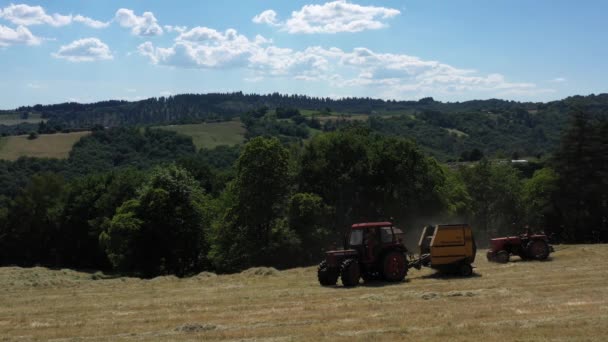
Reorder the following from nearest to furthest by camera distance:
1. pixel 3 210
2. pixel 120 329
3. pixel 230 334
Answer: pixel 230 334, pixel 120 329, pixel 3 210

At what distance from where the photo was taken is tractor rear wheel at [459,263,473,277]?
23359 millimetres

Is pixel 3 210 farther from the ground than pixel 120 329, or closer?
closer

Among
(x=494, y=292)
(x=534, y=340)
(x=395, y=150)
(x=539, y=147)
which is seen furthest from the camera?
(x=539, y=147)

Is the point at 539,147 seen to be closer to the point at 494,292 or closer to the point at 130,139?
the point at 130,139

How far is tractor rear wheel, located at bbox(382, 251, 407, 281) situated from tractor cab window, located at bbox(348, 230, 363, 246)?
109 cm

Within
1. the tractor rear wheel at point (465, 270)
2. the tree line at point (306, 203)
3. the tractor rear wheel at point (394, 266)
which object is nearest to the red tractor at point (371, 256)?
the tractor rear wheel at point (394, 266)

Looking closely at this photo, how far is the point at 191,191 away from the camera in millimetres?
47781

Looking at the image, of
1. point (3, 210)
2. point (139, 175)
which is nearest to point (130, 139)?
point (3, 210)

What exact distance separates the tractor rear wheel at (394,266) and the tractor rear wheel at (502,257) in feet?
20.9

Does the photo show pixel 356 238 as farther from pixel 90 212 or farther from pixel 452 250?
pixel 90 212

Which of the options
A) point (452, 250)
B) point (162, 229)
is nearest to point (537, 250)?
point (452, 250)

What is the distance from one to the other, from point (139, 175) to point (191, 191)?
16.8 meters

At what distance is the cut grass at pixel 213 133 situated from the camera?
529 ft

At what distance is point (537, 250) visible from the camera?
A: 27.0m
